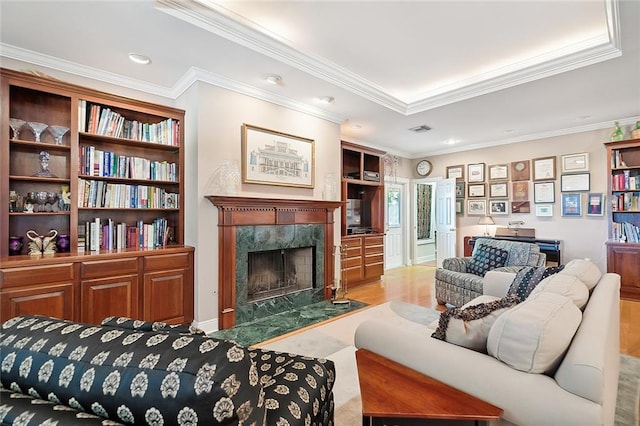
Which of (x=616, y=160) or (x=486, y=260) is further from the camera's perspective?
(x=616, y=160)

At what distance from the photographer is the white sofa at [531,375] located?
0.89m

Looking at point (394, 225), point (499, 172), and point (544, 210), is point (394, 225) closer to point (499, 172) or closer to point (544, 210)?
point (499, 172)

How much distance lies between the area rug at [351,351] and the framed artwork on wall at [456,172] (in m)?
3.64

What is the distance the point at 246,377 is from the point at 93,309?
2.57 meters

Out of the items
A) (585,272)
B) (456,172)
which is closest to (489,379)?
(585,272)

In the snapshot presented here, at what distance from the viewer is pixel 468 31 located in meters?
2.68

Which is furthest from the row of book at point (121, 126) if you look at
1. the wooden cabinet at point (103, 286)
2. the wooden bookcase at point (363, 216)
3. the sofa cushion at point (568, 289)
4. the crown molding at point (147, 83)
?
the sofa cushion at point (568, 289)

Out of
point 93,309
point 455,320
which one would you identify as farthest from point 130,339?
point 93,309

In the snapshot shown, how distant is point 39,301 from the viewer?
229 cm

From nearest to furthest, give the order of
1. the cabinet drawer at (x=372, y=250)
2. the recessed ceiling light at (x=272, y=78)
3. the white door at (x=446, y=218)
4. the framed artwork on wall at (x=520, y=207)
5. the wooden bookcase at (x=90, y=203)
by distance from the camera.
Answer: the wooden bookcase at (x=90, y=203)
the recessed ceiling light at (x=272, y=78)
the cabinet drawer at (x=372, y=250)
the framed artwork on wall at (x=520, y=207)
the white door at (x=446, y=218)

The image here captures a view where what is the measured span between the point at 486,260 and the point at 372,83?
2.71 metres

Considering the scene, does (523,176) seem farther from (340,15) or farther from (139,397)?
(139,397)

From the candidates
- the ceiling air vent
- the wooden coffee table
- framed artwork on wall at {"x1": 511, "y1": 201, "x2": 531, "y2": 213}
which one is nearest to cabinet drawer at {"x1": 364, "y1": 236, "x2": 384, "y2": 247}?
the ceiling air vent

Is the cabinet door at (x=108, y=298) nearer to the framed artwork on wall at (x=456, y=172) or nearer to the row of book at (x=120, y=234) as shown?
the row of book at (x=120, y=234)
